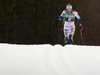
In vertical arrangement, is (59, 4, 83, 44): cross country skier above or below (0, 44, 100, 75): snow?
above

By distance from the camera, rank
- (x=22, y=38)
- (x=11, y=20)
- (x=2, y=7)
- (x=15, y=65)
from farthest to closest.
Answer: (x=22, y=38) < (x=11, y=20) < (x=2, y=7) < (x=15, y=65)

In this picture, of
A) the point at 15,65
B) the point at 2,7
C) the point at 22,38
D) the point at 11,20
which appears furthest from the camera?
the point at 22,38

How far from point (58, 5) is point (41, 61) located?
24.8 feet

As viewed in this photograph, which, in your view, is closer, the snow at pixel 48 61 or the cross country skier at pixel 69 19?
the snow at pixel 48 61

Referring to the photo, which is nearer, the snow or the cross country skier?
the snow

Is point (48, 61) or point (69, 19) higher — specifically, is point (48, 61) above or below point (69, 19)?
below

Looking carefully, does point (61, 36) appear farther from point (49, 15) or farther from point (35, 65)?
point (35, 65)

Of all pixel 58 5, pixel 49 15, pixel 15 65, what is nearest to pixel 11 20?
pixel 49 15

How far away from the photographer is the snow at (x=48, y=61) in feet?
1.97

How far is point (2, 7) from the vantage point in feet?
25.1

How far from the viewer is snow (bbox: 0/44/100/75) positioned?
1.97ft

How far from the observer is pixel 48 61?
2.06 feet

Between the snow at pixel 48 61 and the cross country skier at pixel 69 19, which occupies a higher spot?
the cross country skier at pixel 69 19

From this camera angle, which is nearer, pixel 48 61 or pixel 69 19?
pixel 48 61
